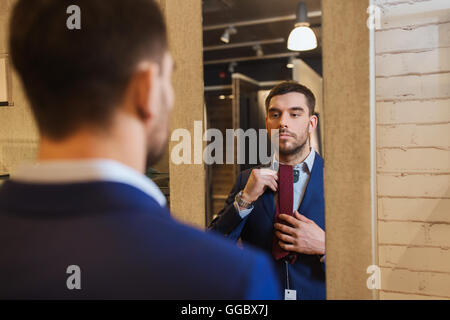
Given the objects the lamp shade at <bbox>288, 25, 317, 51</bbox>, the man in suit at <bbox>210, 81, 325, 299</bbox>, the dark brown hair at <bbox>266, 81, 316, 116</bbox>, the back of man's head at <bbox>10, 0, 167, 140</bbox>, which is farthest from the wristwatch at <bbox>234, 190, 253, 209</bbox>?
the back of man's head at <bbox>10, 0, 167, 140</bbox>

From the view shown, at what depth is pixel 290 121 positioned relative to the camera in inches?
51.9

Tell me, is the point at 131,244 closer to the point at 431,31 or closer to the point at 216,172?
the point at 216,172

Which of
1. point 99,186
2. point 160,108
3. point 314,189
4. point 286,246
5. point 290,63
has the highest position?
point 290,63

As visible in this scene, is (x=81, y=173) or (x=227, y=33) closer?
(x=81, y=173)

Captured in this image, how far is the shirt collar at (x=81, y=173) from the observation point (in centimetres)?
49

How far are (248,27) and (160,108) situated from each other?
3.29ft

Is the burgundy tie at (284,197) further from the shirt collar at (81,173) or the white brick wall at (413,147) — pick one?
the shirt collar at (81,173)

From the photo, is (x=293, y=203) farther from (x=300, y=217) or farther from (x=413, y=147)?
(x=413, y=147)

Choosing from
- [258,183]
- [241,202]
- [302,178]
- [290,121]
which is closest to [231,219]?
[241,202]

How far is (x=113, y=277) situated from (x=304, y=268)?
1.01 meters

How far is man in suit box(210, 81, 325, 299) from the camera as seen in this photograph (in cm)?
130

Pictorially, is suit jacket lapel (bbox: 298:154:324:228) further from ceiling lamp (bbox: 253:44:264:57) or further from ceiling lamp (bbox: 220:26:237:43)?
ceiling lamp (bbox: 220:26:237:43)

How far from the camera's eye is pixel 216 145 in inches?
58.1
